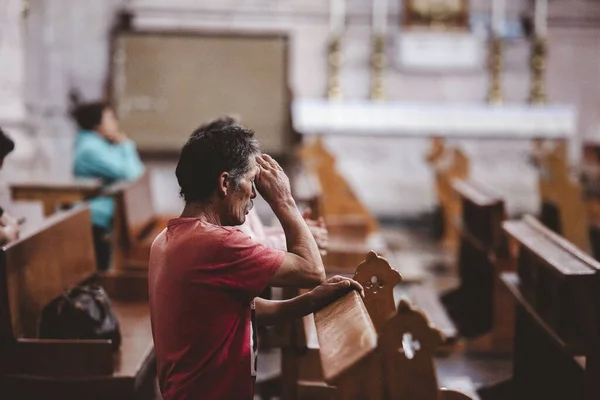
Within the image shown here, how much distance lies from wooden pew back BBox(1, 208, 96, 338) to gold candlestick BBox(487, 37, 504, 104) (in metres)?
6.62

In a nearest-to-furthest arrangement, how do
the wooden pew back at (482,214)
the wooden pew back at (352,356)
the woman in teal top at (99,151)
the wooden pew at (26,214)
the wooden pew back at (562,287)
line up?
the wooden pew back at (352,356), the wooden pew back at (562,287), the wooden pew at (26,214), the wooden pew back at (482,214), the woman in teal top at (99,151)

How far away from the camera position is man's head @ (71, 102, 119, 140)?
5.62 m

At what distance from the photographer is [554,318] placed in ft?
10.9

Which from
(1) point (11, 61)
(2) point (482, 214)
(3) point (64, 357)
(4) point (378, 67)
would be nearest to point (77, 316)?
(3) point (64, 357)

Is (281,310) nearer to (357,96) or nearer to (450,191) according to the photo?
(450,191)

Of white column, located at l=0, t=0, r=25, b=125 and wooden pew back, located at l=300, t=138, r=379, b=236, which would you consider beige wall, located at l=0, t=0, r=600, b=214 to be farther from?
wooden pew back, located at l=300, t=138, r=379, b=236

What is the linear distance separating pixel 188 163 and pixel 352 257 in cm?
305

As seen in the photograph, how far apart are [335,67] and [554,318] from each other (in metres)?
6.58

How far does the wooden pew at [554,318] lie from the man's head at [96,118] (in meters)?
2.92

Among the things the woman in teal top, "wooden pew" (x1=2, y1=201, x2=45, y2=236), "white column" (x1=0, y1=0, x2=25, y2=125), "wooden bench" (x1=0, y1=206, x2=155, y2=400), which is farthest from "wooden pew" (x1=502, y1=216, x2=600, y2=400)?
"white column" (x1=0, y1=0, x2=25, y2=125)

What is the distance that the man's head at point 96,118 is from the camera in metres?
5.62

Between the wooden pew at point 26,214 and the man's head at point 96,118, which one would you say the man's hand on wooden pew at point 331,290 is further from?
the man's head at point 96,118

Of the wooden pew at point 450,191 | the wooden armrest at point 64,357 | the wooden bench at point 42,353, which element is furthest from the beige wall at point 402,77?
the wooden armrest at point 64,357

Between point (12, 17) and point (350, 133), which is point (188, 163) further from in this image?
point (350, 133)
